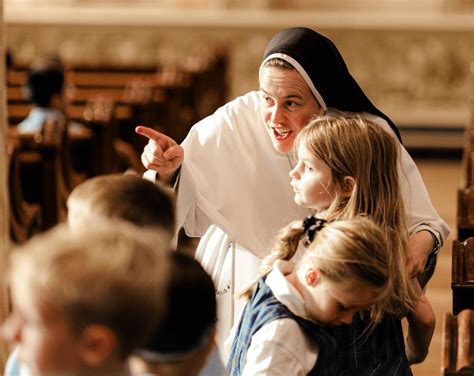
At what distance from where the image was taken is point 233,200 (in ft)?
14.1

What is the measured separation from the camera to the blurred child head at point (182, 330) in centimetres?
226

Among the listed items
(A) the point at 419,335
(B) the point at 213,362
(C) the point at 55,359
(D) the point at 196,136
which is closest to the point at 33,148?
(D) the point at 196,136

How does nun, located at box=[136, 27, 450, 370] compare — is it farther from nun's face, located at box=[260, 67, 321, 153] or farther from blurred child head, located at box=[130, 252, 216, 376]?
blurred child head, located at box=[130, 252, 216, 376]

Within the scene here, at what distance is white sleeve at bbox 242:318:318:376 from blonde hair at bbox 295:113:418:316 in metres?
0.50

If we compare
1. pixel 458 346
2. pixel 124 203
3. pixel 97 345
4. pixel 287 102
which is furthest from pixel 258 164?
pixel 97 345

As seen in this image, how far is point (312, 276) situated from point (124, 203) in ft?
1.80

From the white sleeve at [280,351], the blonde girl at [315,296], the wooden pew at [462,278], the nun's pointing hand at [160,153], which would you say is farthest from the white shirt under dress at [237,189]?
the white sleeve at [280,351]

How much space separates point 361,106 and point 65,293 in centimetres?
240

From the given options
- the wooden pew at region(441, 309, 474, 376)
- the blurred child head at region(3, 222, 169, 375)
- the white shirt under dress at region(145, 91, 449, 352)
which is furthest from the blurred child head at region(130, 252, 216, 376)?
the white shirt under dress at region(145, 91, 449, 352)

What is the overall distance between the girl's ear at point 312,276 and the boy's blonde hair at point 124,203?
398 millimetres

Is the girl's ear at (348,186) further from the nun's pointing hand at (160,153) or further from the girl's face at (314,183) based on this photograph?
the nun's pointing hand at (160,153)

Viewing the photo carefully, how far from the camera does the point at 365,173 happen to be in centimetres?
350

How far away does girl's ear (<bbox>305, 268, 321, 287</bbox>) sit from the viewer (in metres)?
2.97

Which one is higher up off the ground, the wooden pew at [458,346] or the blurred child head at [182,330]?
the blurred child head at [182,330]
